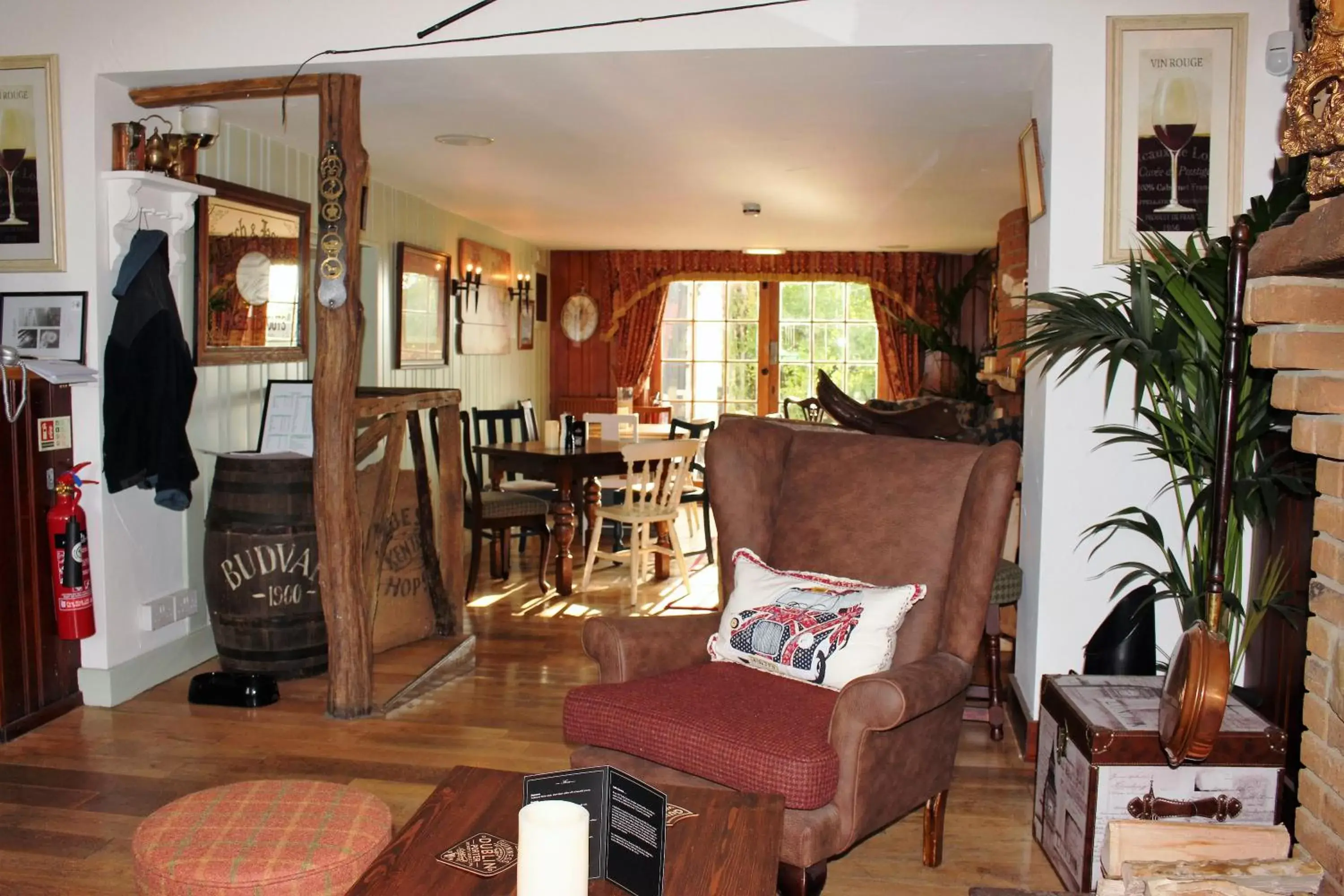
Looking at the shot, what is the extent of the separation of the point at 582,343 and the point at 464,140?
5.14 metres

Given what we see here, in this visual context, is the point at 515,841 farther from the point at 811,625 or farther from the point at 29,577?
the point at 29,577

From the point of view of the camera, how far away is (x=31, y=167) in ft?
12.1

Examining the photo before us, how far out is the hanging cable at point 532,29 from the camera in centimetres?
323

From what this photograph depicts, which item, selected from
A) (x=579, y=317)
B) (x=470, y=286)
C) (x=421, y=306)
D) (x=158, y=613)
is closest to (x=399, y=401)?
(x=158, y=613)

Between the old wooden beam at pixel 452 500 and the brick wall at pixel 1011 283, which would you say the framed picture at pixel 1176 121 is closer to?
the brick wall at pixel 1011 283

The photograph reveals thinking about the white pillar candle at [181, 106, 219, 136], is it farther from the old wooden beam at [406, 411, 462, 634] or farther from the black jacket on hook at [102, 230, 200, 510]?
the old wooden beam at [406, 411, 462, 634]

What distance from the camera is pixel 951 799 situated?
3.10 m

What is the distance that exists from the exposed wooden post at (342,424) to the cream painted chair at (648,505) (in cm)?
194

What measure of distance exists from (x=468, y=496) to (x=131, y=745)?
316 cm

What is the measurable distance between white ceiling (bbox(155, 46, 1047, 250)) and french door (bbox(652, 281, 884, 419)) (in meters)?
2.29

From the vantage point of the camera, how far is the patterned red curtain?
9.66m

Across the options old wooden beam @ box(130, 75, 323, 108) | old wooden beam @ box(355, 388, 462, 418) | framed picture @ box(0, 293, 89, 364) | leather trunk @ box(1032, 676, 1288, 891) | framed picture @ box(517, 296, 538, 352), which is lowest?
leather trunk @ box(1032, 676, 1288, 891)

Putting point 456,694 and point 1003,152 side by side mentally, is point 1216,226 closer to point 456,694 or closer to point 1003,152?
point 1003,152

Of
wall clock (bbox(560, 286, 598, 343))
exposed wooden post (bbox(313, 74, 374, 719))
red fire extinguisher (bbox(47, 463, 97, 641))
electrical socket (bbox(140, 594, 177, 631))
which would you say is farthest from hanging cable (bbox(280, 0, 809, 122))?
wall clock (bbox(560, 286, 598, 343))
